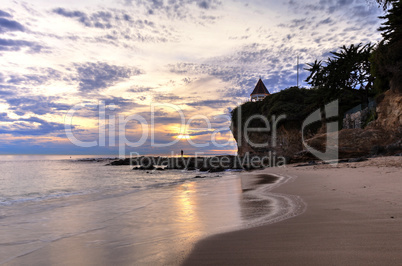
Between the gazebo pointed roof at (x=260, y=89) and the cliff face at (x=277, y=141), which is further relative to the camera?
the gazebo pointed roof at (x=260, y=89)

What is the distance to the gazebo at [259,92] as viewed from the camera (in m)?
66.2

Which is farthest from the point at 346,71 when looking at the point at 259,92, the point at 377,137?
the point at 259,92

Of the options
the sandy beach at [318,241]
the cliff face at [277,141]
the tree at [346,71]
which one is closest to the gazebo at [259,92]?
the cliff face at [277,141]

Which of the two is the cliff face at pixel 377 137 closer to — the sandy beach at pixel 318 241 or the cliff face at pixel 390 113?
the cliff face at pixel 390 113

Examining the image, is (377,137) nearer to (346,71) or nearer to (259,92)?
(346,71)

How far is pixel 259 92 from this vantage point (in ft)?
219

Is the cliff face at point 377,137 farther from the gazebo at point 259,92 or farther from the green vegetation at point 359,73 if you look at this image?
the gazebo at point 259,92

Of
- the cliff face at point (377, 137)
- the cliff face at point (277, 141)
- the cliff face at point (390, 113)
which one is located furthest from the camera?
the cliff face at point (277, 141)

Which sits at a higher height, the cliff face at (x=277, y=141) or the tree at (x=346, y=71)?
the tree at (x=346, y=71)

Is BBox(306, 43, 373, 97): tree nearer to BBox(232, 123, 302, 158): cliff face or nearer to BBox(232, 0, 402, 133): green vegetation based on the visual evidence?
BBox(232, 0, 402, 133): green vegetation

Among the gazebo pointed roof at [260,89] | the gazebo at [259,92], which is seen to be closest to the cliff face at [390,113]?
the gazebo at [259,92]

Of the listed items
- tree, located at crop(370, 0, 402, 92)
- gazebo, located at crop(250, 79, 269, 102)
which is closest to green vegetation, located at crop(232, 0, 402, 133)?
tree, located at crop(370, 0, 402, 92)

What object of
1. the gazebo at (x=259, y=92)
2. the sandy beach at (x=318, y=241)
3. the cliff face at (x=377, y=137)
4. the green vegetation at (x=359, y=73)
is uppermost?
the gazebo at (x=259, y=92)

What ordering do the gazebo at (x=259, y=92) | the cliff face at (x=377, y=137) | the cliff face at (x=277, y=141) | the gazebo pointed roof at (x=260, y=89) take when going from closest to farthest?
the cliff face at (x=377, y=137) < the cliff face at (x=277, y=141) < the gazebo at (x=259, y=92) < the gazebo pointed roof at (x=260, y=89)
